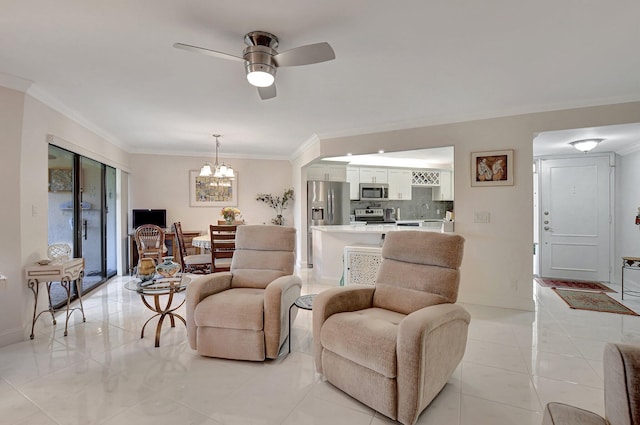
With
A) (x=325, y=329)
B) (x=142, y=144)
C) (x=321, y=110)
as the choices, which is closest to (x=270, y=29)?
(x=321, y=110)

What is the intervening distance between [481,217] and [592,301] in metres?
1.89

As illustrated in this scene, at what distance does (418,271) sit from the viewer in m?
2.28

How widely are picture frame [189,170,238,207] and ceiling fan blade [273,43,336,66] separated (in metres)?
4.69

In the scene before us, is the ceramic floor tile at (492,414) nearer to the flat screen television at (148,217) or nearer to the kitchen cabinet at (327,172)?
the kitchen cabinet at (327,172)

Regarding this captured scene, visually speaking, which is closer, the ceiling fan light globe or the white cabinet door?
the ceiling fan light globe

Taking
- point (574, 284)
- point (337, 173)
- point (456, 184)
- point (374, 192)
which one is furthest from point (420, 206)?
point (456, 184)

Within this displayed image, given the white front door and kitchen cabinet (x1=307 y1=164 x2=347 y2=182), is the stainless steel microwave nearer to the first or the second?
kitchen cabinet (x1=307 y1=164 x2=347 y2=182)

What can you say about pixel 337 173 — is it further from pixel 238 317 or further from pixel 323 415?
pixel 323 415

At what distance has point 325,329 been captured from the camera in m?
2.08

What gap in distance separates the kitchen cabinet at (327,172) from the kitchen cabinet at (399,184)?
1.23 metres

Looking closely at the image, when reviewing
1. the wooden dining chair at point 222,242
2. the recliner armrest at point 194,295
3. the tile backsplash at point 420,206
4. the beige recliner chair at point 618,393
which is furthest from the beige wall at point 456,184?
the tile backsplash at point 420,206

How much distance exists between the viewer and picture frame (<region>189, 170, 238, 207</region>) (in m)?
6.45

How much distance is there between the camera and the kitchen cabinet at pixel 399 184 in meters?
7.31

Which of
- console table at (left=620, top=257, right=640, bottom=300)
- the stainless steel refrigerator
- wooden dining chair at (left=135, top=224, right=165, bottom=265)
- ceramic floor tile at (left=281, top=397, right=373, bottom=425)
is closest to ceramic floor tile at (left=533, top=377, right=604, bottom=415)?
ceramic floor tile at (left=281, top=397, right=373, bottom=425)
